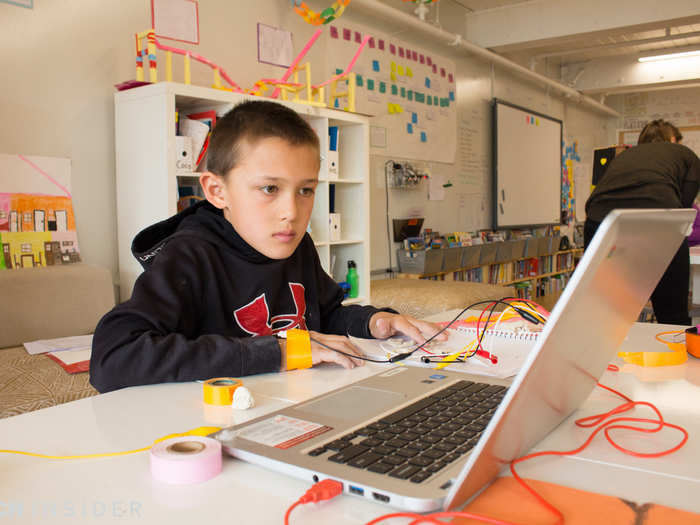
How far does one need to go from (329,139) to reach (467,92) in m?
2.41

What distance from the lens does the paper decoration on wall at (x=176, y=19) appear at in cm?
261

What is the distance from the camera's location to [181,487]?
522 millimetres

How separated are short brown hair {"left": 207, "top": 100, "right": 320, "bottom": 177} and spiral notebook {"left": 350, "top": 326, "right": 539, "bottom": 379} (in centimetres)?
43

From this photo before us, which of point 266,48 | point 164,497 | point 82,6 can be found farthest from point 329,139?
point 164,497

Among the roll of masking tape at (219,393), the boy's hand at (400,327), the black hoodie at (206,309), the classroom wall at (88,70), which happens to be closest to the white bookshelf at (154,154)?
the classroom wall at (88,70)

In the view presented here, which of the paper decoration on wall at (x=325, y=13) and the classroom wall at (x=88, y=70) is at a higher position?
the paper decoration on wall at (x=325, y=13)

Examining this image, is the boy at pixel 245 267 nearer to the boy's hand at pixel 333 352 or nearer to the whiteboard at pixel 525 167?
the boy's hand at pixel 333 352

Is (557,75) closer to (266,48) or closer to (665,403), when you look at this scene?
(266,48)

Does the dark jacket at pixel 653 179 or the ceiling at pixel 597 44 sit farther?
the ceiling at pixel 597 44

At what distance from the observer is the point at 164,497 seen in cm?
50

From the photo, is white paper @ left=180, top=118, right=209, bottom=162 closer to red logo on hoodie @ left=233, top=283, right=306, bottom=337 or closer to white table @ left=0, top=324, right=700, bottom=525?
red logo on hoodie @ left=233, top=283, right=306, bottom=337

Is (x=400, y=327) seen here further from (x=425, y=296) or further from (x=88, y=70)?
(x=425, y=296)

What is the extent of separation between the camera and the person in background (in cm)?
276

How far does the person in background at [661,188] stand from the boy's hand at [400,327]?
1.97 metres
